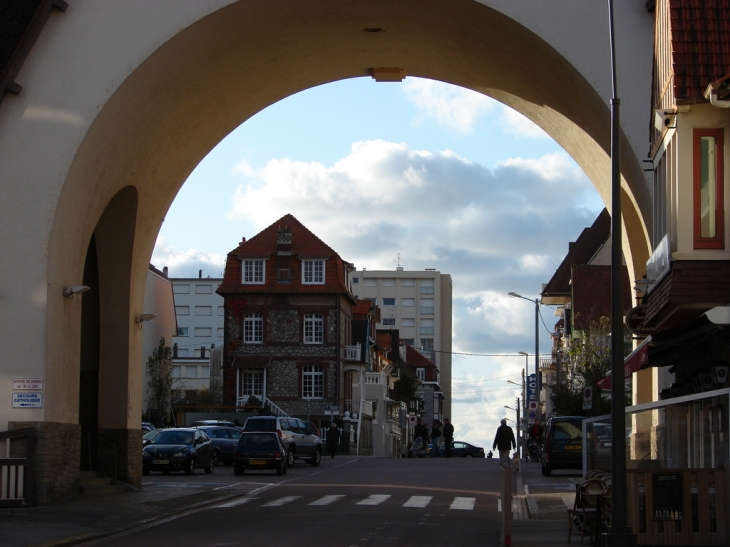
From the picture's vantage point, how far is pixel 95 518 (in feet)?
60.9

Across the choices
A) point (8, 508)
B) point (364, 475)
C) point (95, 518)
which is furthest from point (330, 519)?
point (364, 475)

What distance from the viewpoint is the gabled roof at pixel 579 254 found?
251 ft

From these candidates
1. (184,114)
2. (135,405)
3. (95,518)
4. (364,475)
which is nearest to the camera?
(95,518)

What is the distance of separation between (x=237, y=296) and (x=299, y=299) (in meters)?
3.85

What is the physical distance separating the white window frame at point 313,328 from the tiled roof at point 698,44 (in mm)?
56417

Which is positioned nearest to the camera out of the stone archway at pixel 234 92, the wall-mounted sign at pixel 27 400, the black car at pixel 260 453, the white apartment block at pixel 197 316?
the stone archway at pixel 234 92

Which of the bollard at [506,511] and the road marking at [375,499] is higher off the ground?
the bollard at [506,511]

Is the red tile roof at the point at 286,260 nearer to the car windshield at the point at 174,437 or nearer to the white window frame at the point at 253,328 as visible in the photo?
the white window frame at the point at 253,328

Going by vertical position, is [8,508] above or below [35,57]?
below

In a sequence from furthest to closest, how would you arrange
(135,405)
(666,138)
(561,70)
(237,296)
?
(237,296) → (135,405) → (561,70) → (666,138)

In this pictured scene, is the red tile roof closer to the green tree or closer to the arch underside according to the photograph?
the green tree

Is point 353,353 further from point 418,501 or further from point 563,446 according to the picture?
point 418,501

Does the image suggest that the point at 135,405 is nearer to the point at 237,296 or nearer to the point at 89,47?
the point at 89,47

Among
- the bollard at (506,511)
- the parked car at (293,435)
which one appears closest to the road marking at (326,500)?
the bollard at (506,511)
